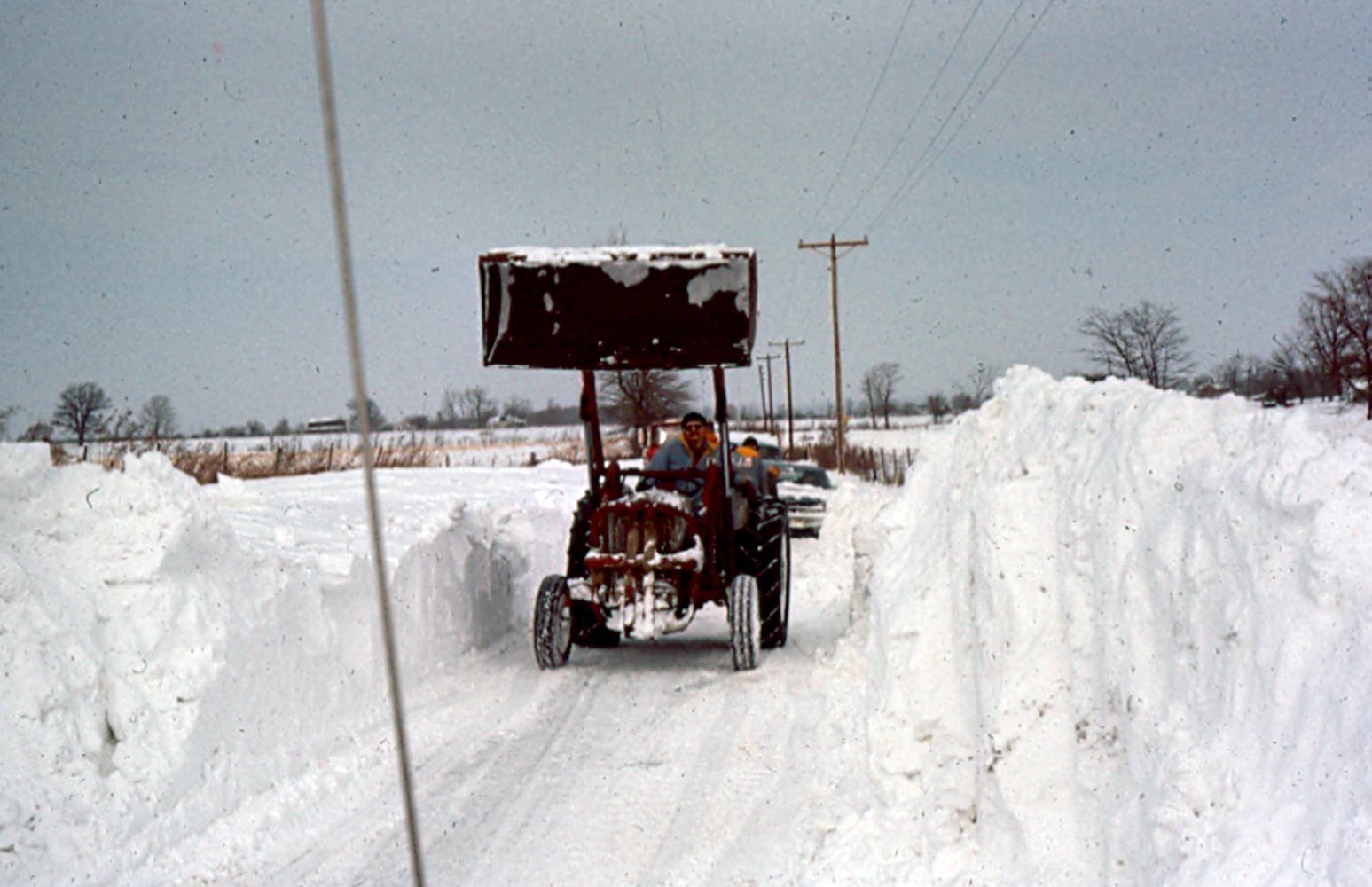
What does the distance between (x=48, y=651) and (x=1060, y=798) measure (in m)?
4.55

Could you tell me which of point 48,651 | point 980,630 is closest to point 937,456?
point 980,630

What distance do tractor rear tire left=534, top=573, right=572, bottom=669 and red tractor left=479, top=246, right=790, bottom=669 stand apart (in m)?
0.01

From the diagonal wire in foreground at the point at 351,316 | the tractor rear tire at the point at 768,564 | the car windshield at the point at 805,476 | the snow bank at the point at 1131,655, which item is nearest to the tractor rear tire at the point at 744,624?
the tractor rear tire at the point at 768,564

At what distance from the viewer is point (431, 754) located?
679cm

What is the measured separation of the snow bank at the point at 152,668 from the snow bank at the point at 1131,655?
10.2 feet

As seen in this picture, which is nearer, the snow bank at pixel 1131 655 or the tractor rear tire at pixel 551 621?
the snow bank at pixel 1131 655

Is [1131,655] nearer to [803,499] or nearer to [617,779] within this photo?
[617,779]

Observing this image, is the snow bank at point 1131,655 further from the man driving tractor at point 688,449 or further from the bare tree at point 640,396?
the bare tree at point 640,396

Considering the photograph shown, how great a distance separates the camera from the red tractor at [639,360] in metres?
8.72

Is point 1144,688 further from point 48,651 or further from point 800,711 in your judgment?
point 48,651

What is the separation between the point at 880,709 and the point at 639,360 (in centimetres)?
457

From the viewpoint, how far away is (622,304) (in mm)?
8875

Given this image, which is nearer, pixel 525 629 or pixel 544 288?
pixel 544 288

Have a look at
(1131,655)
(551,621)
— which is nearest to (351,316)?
(1131,655)
